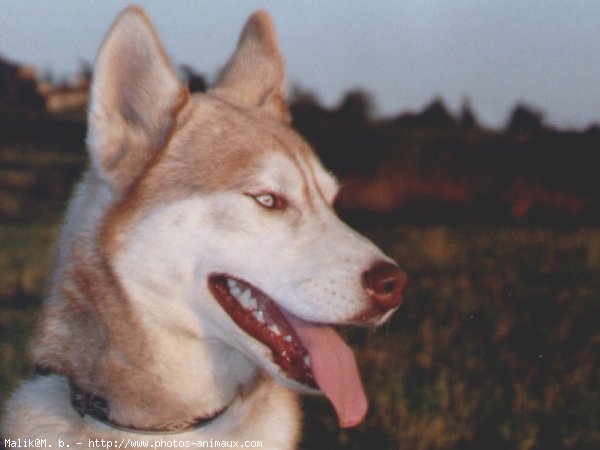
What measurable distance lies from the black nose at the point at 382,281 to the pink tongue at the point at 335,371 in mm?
270

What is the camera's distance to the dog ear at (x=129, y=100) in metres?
3.44

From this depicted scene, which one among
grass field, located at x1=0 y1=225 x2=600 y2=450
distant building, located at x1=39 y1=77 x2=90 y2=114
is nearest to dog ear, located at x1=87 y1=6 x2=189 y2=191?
grass field, located at x1=0 y1=225 x2=600 y2=450

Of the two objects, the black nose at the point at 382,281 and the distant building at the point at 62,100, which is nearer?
the black nose at the point at 382,281

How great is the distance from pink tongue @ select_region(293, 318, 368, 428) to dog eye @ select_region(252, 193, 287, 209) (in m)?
0.42

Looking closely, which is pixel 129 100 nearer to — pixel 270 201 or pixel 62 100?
pixel 270 201

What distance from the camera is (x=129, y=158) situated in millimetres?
3521

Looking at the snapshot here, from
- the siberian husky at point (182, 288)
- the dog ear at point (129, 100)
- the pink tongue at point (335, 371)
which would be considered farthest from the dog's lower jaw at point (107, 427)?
the dog ear at point (129, 100)

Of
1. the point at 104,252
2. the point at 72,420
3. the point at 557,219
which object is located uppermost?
the point at 104,252

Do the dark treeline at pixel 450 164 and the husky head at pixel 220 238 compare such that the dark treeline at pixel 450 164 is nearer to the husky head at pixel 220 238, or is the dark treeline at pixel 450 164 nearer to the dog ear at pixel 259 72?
the dog ear at pixel 259 72

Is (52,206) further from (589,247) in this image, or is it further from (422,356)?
(422,356)

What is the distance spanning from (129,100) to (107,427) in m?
1.21

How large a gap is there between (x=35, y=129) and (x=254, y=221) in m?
16.6

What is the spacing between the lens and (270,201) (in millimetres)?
3459

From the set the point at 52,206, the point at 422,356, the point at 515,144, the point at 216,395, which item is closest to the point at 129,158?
the point at 216,395
